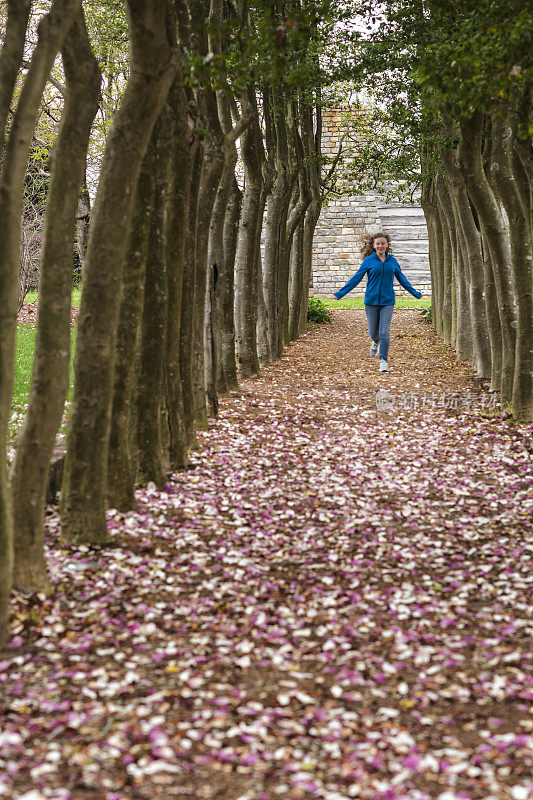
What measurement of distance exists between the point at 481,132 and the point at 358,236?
83.6 feet

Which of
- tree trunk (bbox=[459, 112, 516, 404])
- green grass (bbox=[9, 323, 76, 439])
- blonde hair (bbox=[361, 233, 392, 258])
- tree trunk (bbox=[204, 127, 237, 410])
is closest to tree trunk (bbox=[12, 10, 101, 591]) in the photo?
green grass (bbox=[9, 323, 76, 439])

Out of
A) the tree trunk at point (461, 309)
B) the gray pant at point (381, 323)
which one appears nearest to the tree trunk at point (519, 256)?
the gray pant at point (381, 323)

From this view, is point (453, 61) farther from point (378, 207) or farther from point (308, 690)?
point (378, 207)

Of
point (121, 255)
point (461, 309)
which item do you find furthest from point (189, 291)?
point (461, 309)

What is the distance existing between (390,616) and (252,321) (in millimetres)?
10077

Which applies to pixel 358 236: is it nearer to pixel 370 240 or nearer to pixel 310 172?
pixel 310 172

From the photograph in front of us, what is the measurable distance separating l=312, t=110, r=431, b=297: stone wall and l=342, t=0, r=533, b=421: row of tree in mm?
19044

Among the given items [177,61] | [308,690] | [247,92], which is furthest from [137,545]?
[247,92]

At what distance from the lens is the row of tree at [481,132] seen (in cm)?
664

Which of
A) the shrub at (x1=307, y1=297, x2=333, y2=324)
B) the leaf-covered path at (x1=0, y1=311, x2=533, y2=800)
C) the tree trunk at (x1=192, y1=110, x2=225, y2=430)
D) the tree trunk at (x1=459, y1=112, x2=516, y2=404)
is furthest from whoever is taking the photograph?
the shrub at (x1=307, y1=297, x2=333, y2=324)

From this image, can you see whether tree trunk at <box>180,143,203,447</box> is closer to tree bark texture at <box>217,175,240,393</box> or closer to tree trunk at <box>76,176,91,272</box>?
tree bark texture at <box>217,175,240,393</box>

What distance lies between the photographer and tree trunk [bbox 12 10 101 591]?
5070 millimetres

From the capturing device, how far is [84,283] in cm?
595

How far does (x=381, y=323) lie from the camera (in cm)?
1529
